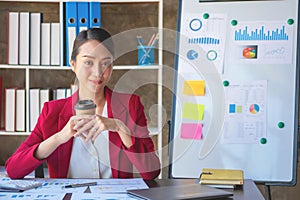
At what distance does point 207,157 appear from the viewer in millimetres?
2645

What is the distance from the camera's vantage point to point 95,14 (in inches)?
130

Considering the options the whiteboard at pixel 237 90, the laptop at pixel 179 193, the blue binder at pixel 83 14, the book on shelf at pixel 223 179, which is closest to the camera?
the laptop at pixel 179 193

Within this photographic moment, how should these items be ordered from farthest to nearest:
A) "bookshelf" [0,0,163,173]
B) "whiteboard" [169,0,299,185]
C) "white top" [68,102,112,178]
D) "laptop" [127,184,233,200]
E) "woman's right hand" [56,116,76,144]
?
"bookshelf" [0,0,163,173] → "whiteboard" [169,0,299,185] → "white top" [68,102,112,178] → "woman's right hand" [56,116,76,144] → "laptop" [127,184,233,200]

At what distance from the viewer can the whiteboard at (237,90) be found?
2602mm

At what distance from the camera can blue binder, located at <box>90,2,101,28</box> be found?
3303 mm

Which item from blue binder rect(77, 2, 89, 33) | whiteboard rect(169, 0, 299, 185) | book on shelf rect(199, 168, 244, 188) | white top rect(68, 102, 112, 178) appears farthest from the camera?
blue binder rect(77, 2, 89, 33)

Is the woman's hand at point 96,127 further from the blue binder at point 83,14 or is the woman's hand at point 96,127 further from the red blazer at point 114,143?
the blue binder at point 83,14

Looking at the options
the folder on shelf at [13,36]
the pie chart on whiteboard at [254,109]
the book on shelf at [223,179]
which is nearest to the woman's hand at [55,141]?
the book on shelf at [223,179]

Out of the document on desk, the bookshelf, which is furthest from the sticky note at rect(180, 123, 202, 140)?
the bookshelf

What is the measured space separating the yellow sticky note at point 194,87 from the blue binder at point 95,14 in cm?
88

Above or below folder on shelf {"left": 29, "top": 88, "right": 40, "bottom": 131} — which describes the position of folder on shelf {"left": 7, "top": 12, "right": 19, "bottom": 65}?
above

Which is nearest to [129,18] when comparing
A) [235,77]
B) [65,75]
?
[65,75]

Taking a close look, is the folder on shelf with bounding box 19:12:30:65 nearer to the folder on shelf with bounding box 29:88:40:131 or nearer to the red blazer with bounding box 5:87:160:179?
the folder on shelf with bounding box 29:88:40:131

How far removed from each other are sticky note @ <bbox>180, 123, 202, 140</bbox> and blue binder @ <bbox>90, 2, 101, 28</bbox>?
3.24 ft
